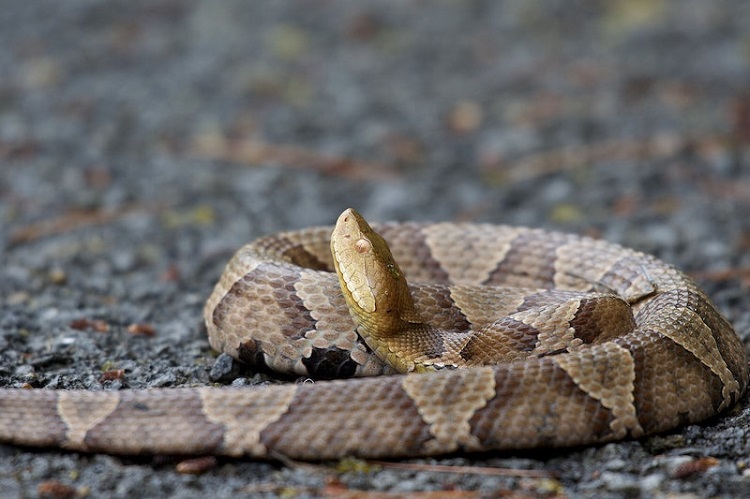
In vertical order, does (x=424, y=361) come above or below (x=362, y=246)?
below

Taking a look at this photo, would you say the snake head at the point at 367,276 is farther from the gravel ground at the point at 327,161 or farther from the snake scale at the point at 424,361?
the gravel ground at the point at 327,161

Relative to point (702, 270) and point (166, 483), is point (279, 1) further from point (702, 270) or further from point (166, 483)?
point (166, 483)

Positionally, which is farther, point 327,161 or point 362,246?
point 327,161

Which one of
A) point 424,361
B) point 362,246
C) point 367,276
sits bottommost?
point 424,361

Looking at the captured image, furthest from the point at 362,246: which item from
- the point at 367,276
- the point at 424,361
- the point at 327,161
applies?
the point at 327,161

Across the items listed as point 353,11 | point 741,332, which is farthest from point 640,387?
point 353,11

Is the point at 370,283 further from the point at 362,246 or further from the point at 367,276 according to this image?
the point at 362,246

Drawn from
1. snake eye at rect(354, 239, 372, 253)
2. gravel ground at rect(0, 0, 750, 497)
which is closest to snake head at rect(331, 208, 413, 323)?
snake eye at rect(354, 239, 372, 253)
